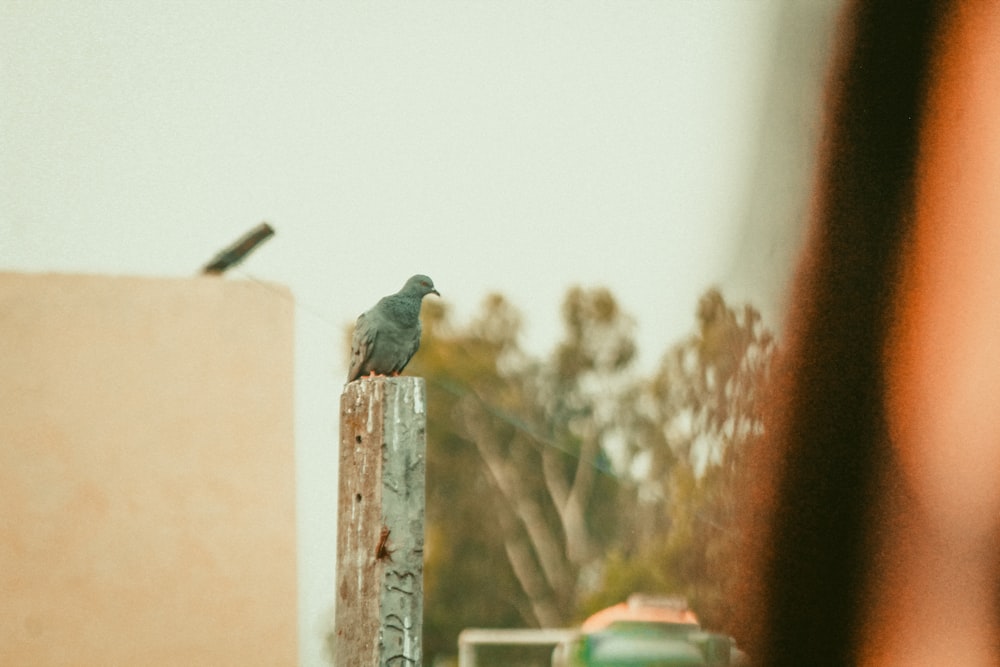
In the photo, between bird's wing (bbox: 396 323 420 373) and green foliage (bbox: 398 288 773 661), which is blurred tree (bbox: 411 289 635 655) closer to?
green foliage (bbox: 398 288 773 661)

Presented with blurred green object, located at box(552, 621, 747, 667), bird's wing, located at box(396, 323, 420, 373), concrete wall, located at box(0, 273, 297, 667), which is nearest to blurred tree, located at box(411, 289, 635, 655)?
blurred green object, located at box(552, 621, 747, 667)

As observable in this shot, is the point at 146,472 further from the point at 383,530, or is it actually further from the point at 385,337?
the point at 383,530

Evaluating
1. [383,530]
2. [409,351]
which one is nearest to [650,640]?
[409,351]

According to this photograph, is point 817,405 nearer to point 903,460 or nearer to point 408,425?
point 903,460

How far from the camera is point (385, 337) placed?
14.7 ft

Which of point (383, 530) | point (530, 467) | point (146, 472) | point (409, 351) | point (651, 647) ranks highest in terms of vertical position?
point (530, 467)

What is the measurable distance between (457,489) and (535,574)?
188 centimetres

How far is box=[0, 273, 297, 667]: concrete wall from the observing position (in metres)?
5.85

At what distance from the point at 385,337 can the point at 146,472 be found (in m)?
2.23

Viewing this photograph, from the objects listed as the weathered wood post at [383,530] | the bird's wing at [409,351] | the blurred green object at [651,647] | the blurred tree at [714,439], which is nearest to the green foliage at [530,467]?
the blurred tree at [714,439]

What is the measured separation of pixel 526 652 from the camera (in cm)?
1767

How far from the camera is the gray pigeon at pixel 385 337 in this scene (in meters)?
4.47

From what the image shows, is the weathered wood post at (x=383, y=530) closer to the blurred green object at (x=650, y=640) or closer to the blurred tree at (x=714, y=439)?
the blurred tree at (x=714, y=439)

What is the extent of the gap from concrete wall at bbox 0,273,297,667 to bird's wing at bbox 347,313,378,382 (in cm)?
192
